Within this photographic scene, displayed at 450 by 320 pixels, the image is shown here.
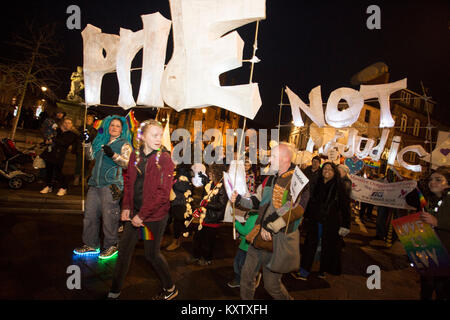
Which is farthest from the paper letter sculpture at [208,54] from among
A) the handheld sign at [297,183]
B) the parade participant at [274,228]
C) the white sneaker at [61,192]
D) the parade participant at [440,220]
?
the white sneaker at [61,192]

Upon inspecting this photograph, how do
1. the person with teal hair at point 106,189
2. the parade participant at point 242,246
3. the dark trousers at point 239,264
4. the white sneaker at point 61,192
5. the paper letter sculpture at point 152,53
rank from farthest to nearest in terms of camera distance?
the white sneaker at point 61,192, the paper letter sculpture at point 152,53, the person with teal hair at point 106,189, the dark trousers at point 239,264, the parade participant at point 242,246

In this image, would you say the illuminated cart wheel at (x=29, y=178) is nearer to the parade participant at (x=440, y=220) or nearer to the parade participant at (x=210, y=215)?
the parade participant at (x=210, y=215)

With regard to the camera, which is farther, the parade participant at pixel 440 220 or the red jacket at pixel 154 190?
the parade participant at pixel 440 220

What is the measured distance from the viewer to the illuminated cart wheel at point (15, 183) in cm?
626

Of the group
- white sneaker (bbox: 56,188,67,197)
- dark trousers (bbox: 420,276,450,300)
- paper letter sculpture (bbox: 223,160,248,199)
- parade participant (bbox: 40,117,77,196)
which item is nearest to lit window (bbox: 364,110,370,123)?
dark trousers (bbox: 420,276,450,300)

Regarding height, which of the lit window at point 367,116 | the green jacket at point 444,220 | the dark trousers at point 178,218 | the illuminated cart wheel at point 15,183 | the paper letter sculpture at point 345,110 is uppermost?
the lit window at point 367,116

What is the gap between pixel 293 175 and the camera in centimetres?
257

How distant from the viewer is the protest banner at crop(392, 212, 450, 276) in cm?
282

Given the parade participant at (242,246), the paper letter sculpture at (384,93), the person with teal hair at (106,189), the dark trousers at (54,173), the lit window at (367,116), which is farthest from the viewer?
the lit window at (367,116)

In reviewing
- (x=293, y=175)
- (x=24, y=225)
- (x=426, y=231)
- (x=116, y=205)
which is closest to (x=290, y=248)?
(x=293, y=175)

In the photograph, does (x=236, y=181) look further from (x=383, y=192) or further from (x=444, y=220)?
(x=383, y=192)

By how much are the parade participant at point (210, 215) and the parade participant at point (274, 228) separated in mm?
1302
